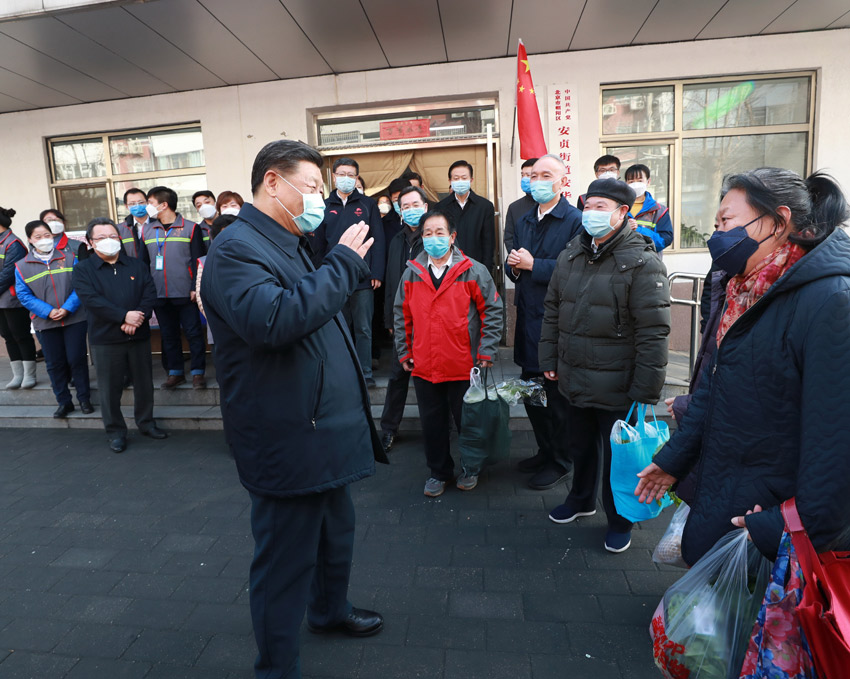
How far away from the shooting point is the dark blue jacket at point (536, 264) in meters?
4.05

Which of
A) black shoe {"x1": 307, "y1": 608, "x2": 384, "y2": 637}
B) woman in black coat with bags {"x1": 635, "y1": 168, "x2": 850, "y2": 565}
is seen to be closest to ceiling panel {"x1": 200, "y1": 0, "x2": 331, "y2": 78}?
woman in black coat with bags {"x1": 635, "y1": 168, "x2": 850, "y2": 565}

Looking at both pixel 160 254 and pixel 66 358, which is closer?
pixel 66 358

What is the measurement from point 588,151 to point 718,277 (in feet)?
16.0

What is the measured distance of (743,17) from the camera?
242 inches

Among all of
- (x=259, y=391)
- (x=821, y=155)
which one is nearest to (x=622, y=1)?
(x=821, y=155)

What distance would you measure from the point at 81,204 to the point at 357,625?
8.40 metres

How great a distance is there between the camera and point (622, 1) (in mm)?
5695

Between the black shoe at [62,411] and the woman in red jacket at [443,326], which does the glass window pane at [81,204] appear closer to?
the black shoe at [62,411]

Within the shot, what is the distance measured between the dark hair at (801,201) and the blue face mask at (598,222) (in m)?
1.29

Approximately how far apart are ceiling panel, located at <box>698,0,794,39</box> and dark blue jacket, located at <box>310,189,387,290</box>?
4.27 m

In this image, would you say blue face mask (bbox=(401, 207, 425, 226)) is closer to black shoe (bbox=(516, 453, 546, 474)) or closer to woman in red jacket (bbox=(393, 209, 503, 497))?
woman in red jacket (bbox=(393, 209, 503, 497))

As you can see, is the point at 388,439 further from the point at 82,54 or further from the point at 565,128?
the point at 82,54

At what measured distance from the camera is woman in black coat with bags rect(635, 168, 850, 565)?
4.73ft

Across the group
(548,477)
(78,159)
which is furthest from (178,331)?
(548,477)
